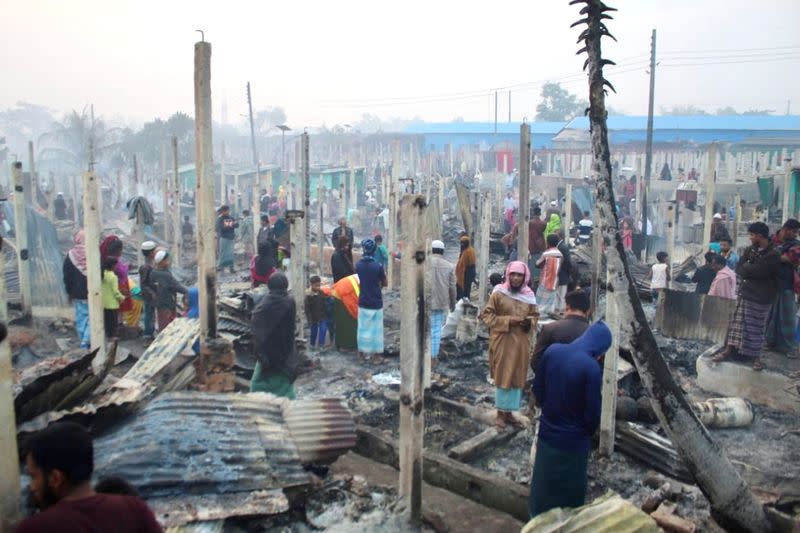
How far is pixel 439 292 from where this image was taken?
9203 mm

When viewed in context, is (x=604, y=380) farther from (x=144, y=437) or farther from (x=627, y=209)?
(x=627, y=209)

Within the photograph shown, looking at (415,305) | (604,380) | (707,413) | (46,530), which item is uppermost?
(415,305)

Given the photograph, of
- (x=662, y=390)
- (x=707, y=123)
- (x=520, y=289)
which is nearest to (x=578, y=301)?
(x=662, y=390)

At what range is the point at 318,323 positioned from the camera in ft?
32.4

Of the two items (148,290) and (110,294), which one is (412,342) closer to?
(110,294)

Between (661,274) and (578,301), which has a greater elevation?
(578,301)

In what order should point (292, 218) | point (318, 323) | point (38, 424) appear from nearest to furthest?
point (38, 424)
point (292, 218)
point (318, 323)

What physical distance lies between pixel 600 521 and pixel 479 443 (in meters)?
2.81

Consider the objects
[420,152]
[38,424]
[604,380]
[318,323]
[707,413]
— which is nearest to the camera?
[38,424]

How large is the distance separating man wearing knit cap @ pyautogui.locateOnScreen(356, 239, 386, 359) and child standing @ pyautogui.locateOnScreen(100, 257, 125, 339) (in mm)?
3122

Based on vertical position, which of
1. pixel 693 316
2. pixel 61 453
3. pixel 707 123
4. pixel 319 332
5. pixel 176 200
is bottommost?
pixel 319 332

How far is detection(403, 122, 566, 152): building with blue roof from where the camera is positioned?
4594 cm

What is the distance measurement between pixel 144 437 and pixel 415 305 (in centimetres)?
187

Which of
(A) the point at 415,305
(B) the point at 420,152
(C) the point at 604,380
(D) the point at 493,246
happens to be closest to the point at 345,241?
(C) the point at 604,380
